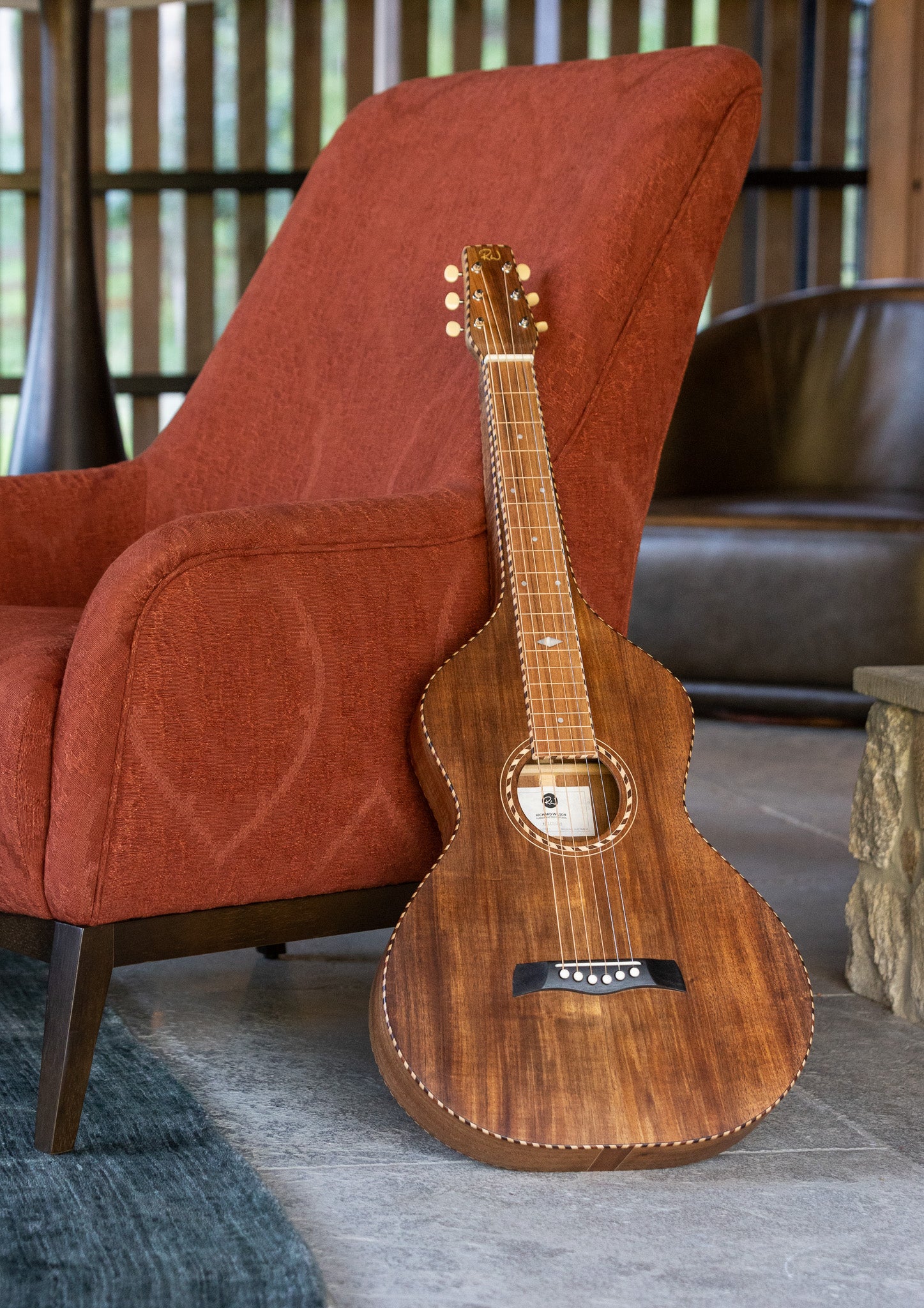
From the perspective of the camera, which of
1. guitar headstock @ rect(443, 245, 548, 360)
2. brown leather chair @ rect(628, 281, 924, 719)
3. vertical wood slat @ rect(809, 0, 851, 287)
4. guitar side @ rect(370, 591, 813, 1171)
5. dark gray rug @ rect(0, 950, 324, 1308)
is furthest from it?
vertical wood slat @ rect(809, 0, 851, 287)

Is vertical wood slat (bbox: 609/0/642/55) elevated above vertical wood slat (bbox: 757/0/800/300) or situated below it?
above

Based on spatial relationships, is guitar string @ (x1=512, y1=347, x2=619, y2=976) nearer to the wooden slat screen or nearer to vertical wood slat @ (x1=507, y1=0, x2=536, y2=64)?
the wooden slat screen

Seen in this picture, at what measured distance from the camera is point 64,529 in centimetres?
195

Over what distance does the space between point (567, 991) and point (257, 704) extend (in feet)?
1.16

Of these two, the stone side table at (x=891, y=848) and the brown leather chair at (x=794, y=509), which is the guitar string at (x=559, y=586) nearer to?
the stone side table at (x=891, y=848)

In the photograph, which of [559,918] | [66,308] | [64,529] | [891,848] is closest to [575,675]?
[559,918]

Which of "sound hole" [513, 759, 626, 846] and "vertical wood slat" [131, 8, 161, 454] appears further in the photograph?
"vertical wood slat" [131, 8, 161, 454]

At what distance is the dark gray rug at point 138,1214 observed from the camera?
3.52 ft

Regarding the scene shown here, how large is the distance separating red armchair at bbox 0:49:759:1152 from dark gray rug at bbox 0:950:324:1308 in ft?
0.20

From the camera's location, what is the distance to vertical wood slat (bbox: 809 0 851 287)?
17.6 ft

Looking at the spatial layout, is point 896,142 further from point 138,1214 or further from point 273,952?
point 138,1214

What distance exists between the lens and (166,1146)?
1.30m

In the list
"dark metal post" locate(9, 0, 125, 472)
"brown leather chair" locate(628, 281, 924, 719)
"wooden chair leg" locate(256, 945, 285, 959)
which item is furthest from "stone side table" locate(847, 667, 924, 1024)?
"dark metal post" locate(9, 0, 125, 472)

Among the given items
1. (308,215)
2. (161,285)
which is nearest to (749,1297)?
(308,215)
